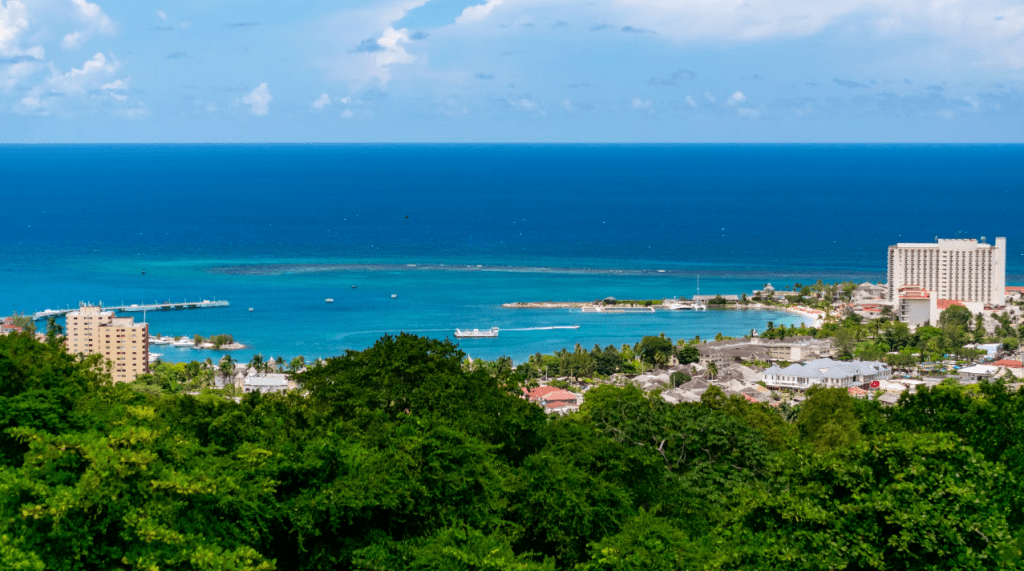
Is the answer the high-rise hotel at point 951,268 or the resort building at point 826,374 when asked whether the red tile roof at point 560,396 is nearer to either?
the resort building at point 826,374

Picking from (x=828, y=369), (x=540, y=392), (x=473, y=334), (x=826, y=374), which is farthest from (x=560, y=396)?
(x=473, y=334)

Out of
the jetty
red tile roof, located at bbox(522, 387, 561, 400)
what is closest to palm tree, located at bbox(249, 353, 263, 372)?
red tile roof, located at bbox(522, 387, 561, 400)

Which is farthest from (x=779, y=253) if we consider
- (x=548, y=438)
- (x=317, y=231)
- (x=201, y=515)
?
(x=201, y=515)

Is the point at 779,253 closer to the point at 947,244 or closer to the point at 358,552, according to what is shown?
the point at 947,244

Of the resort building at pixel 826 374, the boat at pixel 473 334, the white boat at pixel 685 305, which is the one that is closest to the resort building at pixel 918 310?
the white boat at pixel 685 305

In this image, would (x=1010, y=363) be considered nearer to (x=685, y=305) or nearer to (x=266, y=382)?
(x=685, y=305)

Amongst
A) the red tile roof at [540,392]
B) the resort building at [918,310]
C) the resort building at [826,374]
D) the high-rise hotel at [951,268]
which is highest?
the high-rise hotel at [951,268]

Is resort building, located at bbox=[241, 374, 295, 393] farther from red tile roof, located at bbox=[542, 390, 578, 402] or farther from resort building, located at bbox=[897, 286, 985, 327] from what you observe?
resort building, located at bbox=[897, 286, 985, 327]
